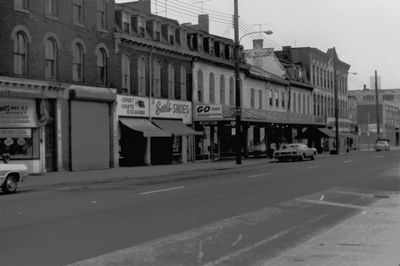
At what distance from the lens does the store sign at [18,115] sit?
1088 inches

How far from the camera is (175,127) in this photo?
38312 mm

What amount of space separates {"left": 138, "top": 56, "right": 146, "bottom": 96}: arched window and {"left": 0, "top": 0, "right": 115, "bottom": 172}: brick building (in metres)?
2.94

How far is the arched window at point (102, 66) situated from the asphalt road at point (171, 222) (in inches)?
574

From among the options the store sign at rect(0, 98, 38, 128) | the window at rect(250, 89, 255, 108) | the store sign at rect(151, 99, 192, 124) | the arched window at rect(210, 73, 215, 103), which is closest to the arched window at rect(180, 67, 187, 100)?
the store sign at rect(151, 99, 192, 124)

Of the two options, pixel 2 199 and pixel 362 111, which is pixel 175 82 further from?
pixel 362 111

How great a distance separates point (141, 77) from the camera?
36125 millimetres

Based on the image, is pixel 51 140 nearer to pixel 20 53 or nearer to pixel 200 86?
pixel 20 53

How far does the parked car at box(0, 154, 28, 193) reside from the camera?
18328mm

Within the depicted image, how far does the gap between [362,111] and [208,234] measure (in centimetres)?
11035

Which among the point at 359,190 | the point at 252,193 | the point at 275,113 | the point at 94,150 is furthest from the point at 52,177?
the point at 275,113

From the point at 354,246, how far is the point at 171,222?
3814 millimetres

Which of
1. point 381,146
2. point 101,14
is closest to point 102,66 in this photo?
point 101,14

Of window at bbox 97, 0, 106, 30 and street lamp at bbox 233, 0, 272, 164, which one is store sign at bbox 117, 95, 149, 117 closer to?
window at bbox 97, 0, 106, 30

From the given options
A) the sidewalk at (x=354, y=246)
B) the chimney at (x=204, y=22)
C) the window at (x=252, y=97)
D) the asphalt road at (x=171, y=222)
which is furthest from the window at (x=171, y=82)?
the sidewalk at (x=354, y=246)
